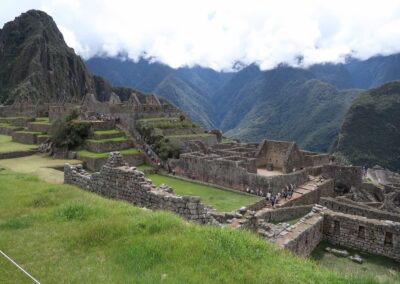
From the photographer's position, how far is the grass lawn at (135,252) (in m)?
5.04

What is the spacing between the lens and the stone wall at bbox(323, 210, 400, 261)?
10.6 metres

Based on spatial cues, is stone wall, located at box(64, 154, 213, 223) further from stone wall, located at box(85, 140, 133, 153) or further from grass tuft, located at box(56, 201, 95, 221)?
stone wall, located at box(85, 140, 133, 153)

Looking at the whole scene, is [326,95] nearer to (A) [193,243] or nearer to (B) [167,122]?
(B) [167,122]

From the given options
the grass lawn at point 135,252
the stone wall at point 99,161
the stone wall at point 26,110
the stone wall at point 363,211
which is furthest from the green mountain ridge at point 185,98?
the grass lawn at point 135,252

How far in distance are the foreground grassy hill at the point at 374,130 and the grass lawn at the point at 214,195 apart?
219 feet

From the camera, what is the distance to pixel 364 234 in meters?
11.0

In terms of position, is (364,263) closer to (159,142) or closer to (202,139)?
(159,142)

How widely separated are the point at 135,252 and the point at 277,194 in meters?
18.8

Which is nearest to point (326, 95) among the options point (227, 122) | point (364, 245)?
point (227, 122)

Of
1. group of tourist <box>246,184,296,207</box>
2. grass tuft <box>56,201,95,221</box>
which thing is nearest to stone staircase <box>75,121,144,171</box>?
group of tourist <box>246,184,296,207</box>

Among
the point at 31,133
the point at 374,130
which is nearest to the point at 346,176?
the point at 31,133

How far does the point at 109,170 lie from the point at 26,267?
14.7 feet

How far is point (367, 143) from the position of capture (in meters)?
96.0

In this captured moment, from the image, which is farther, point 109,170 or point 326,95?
point 326,95
